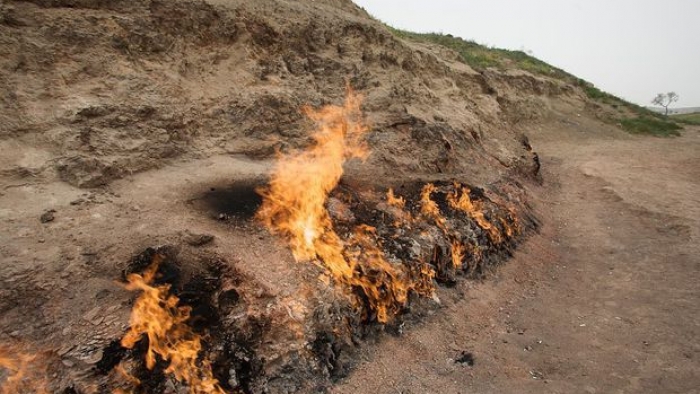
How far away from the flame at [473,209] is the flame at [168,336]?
7.52 m

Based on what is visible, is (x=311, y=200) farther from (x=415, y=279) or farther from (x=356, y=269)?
(x=415, y=279)

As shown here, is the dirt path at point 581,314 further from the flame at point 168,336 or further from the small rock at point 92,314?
the small rock at point 92,314

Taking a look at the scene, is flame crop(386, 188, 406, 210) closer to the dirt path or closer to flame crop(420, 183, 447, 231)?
flame crop(420, 183, 447, 231)

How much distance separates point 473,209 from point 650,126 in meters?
18.6

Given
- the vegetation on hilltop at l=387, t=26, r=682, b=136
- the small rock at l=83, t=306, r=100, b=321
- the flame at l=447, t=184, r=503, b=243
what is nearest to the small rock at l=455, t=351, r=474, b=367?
the flame at l=447, t=184, r=503, b=243

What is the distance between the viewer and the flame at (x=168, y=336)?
18.7 ft

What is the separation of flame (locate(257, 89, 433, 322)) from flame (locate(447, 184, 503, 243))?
2.06 meters

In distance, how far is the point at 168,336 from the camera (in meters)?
5.98

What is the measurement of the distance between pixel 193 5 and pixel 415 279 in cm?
909

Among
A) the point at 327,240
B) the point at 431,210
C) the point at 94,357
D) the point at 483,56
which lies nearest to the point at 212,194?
the point at 327,240

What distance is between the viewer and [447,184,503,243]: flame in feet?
37.5

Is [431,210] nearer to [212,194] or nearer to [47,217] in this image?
[212,194]

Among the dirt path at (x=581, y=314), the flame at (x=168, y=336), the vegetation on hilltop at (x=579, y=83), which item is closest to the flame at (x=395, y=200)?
the dirt path at (x=581, y=314)

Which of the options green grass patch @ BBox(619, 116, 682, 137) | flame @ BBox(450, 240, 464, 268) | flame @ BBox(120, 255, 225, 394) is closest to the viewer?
flame @ BBox(120, 255, 225, 394)
